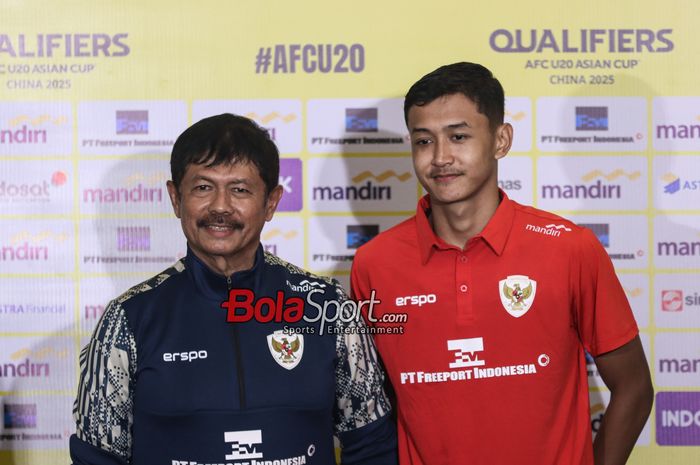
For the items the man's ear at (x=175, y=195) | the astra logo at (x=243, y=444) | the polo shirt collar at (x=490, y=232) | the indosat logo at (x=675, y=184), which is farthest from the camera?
the indosat logo at (x=675, y=184)

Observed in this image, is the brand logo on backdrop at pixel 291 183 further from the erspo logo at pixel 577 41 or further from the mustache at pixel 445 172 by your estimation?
the mustache at pixel 445 172

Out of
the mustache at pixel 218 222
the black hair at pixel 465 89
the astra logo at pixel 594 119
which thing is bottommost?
the mustache at pixel 218 222

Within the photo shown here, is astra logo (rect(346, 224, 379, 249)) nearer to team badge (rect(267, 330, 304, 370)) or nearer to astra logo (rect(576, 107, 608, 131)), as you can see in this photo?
astra logo (rect(576, 107, 608, 131))

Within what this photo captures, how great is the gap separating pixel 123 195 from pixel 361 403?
1214mm

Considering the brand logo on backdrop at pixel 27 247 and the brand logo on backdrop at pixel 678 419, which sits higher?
the brand logo on backdrop at pixel 27 247

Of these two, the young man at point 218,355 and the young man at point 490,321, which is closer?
the young man at point 218,355

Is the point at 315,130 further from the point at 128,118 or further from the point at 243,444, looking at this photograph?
the point at 243,444

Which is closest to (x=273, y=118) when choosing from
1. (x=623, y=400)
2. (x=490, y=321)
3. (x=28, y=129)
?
(x=28, y=129)

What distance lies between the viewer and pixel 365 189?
238cm

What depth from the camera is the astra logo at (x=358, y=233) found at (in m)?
2.38

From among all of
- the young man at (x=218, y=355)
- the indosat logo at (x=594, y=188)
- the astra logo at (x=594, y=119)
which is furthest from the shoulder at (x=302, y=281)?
the astra logo at (x=594, y=119)

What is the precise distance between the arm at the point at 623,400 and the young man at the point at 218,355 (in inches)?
21.5

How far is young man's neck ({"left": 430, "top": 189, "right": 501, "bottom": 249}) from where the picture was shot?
5.30 feet

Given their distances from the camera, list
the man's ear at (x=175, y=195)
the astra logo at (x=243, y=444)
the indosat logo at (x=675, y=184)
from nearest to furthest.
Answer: the astra logo at (x=243, y=444), the man's ear at (x=175, y=195), the indosat logo at (x=675, y=184)
